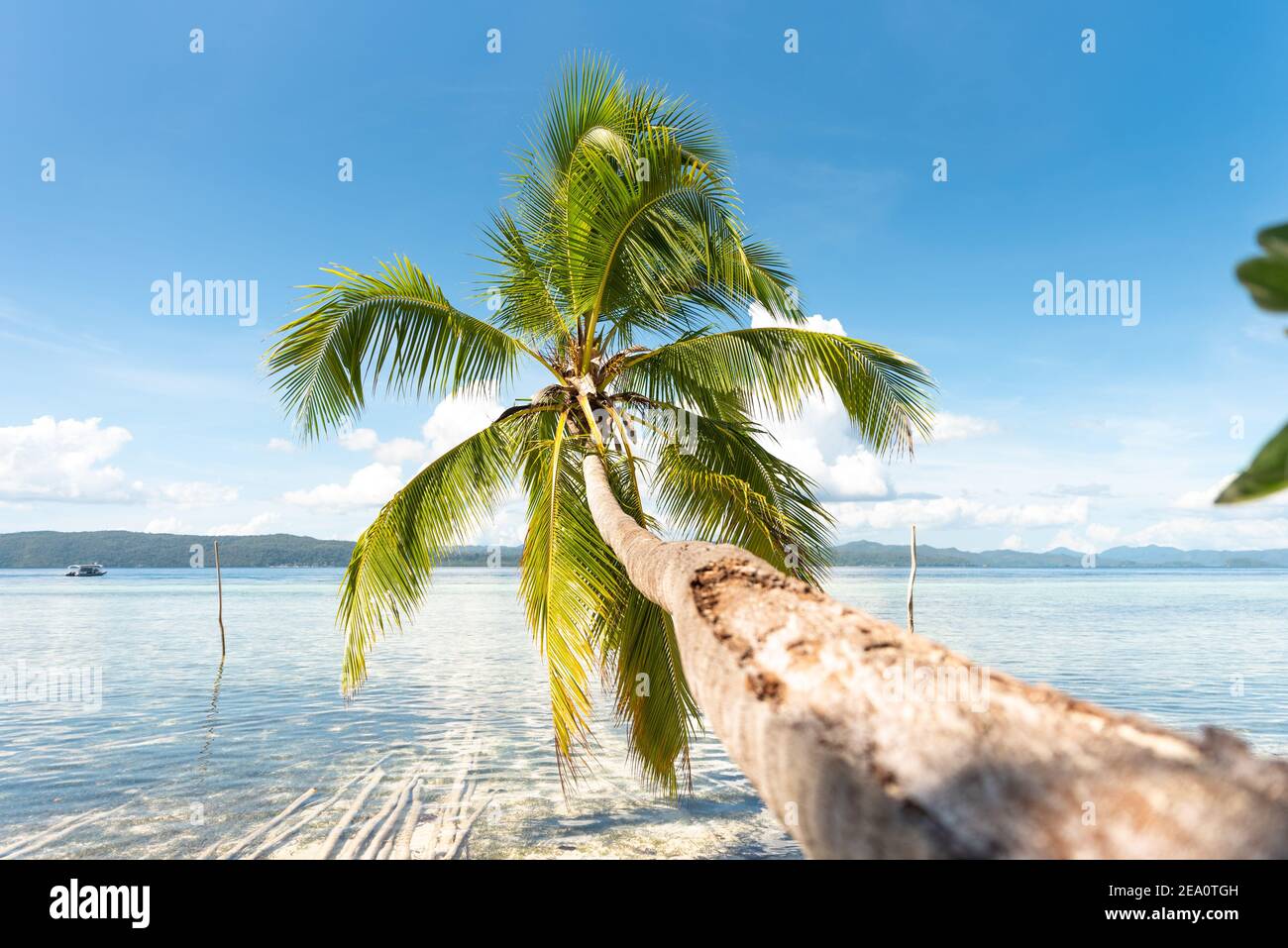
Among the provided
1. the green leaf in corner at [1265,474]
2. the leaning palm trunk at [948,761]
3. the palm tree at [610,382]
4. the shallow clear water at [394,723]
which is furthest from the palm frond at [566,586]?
the green leaf in corner at [1265,474]

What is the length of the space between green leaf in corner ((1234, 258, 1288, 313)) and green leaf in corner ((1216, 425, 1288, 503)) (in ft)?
0.30

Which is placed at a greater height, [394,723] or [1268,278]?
[1268,278]

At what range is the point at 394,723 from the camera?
15.1m

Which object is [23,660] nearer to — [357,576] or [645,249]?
[357,576]

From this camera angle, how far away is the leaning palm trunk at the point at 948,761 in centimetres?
73

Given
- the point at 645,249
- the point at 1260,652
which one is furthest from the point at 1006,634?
the point at 645,249

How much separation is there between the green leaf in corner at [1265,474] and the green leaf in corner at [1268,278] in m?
0.09

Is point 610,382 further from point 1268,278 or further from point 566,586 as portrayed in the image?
point 1268,278

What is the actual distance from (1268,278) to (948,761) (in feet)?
2.11

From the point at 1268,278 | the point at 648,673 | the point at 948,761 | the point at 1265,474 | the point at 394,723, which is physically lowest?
the point at 394,723

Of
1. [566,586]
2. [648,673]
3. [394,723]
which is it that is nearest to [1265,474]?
[566,586]

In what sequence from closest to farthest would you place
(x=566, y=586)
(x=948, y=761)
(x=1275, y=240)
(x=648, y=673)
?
(x=1275, y=240) < (x=948, y=761) < (x=566, y=586) < (x=648, y=673)

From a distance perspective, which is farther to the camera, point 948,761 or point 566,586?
point 566,586
